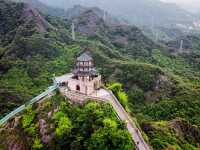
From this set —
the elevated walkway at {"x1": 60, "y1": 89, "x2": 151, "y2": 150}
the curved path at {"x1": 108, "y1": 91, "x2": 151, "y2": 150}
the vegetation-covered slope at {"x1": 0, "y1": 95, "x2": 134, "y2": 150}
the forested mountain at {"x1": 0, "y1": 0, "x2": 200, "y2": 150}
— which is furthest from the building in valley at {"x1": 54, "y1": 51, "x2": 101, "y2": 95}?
the curved path at {"x1": 108, "y1": 91, "x2": 151, "y2": 150}

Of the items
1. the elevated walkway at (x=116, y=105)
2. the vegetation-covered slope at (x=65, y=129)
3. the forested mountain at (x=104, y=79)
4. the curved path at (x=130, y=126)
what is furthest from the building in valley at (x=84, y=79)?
the curved path at (x=130, y=126)

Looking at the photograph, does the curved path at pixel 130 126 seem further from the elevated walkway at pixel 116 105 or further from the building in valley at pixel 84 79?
the building in valley at pixel 84 79

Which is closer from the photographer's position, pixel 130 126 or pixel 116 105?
pixel 130 126

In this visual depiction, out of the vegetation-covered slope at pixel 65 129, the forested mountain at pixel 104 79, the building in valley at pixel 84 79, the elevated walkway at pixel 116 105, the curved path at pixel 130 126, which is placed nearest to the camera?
the vegetation-covered slope at pixel 65 129

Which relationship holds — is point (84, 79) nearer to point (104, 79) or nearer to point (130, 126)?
point (130, 126)

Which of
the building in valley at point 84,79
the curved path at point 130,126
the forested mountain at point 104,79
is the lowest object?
the forested mountain at point 104,79

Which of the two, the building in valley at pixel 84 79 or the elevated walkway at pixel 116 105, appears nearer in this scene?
the elevated walkway at pixel 116 105

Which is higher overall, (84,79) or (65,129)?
(84,79)

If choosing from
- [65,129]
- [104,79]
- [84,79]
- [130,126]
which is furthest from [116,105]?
[104,79]

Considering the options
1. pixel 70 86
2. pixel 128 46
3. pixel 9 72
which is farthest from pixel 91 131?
pixel 128 46
